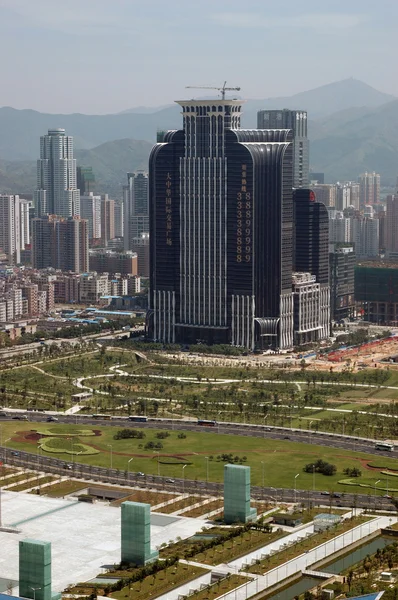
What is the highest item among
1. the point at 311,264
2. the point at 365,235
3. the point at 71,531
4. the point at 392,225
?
the point at 392,225

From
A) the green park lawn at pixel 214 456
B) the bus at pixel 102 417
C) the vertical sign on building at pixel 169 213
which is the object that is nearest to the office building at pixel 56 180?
the vertical sign on building at pixel 169 213

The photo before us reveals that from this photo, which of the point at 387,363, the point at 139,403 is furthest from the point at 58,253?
the point at 139,403

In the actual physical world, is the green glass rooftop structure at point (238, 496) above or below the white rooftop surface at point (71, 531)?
above

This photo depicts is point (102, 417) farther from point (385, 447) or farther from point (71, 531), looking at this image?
point (71, 531)

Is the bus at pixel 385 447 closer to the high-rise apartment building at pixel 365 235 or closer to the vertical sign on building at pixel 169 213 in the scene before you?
the vertical sign on building at pixel 169 213

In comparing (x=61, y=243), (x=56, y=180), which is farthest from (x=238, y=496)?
(x=56, y=180)
